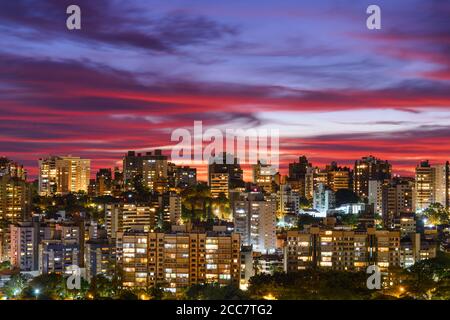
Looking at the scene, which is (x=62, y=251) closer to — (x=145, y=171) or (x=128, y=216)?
(x=128, y=216)

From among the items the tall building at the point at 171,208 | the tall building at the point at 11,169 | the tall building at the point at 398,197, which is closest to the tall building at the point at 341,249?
the tall building at the point at 171,208

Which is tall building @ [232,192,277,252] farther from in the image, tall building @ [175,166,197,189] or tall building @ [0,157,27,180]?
tall building @ [0,157,27,180]

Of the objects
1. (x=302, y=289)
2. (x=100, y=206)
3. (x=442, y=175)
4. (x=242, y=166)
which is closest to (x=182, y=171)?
(x=242, y=166)

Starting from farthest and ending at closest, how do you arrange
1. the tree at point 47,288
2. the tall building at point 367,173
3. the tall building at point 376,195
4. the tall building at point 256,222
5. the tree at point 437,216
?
the tall building at point 367,173 → the tall building at point 376,195 → the tree at point 437,216 → the tall building at point 256,222 → the tree at point 47,288

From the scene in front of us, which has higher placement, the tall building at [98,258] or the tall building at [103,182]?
the tall building at [103,182]

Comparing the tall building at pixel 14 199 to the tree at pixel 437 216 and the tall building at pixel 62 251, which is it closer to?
the tall building at pixel 62 251

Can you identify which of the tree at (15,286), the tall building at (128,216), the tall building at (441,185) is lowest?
the tree at (15,286)
